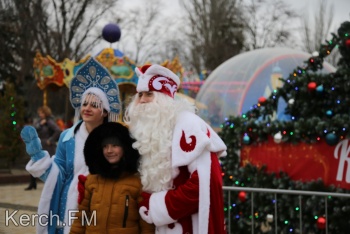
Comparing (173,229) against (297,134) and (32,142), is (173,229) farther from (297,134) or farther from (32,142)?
(297,134)

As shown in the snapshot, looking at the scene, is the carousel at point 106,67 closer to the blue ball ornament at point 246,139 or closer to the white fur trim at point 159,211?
the blue ball ornament at point 246,139

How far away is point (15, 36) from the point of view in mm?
26484

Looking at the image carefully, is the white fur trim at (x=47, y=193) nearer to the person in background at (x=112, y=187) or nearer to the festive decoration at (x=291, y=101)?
the person in background at (x=112, y=187)

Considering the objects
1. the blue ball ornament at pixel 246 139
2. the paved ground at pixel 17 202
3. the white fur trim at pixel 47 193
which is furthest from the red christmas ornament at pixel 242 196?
the white fur trim at pixel 47 193

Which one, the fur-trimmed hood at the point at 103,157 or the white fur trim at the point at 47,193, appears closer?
the fur-trimmed hood at the point at 103,157

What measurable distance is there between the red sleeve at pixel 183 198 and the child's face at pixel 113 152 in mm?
437

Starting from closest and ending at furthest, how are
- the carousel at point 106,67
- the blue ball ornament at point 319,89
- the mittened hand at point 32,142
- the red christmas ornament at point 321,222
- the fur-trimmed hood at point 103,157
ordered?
the fur-trimmed hood at point 103,157 < the mittened hand at point 32,142 < the red christmas ornament at point 321,222 < the blue ball ornament at point 319,89 < the carousel at point 106,67

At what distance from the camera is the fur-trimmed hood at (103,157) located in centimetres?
340

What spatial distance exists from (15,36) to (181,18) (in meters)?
15.0

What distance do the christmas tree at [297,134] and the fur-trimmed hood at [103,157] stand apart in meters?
3.09

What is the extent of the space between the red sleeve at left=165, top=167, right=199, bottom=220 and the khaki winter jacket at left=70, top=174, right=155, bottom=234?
27cm

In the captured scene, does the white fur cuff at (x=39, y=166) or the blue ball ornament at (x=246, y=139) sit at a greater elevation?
the blue ball ornament at (x=246, y=139)

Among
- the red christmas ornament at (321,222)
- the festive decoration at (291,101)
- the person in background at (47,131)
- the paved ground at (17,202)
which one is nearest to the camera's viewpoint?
the red christmas ornament at (321,222)

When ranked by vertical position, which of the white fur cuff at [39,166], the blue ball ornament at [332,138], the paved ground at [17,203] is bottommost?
the paved ground at [17,203]
